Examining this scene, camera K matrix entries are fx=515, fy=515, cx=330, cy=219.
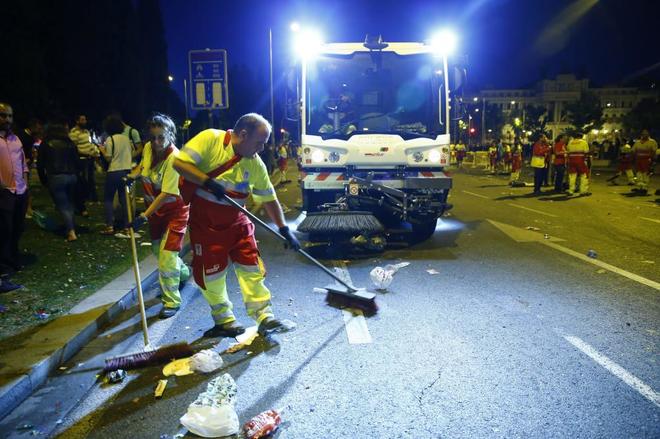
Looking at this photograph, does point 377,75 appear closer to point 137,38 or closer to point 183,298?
point 183,298

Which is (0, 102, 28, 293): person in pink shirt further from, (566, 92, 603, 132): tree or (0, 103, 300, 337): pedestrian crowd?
(566, 92, 603, 132): tree

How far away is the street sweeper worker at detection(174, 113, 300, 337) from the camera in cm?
409

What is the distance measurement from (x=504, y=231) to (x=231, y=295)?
5.73 meters

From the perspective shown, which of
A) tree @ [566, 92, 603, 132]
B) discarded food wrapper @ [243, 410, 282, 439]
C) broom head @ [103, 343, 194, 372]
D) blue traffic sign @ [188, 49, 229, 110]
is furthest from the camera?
tree @ [566, 92, 603, 132]

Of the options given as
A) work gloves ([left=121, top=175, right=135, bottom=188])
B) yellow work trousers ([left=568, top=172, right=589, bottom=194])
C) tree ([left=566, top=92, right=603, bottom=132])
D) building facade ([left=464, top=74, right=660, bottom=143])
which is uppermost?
building facade ([left=464, top=74, right=660, bottom=143])

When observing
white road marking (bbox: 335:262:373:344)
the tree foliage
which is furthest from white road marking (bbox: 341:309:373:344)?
the tree foliage

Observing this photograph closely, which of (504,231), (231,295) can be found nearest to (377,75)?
(504,231)

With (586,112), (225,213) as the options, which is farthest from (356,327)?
(586,112)

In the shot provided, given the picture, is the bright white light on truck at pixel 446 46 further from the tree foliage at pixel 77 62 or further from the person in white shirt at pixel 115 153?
the tree foliage at pixel 77 62

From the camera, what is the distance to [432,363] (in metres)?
3.76

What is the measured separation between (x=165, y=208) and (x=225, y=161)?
1.11 metres

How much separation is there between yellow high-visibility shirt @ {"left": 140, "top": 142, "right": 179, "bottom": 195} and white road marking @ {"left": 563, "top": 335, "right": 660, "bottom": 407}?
366cm

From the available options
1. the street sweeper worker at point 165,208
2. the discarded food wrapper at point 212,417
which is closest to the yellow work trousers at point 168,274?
the street sweeper worker at point 165,208

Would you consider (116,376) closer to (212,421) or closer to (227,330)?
(227,330)
